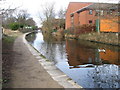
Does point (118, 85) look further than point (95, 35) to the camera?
No

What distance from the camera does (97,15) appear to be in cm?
2812

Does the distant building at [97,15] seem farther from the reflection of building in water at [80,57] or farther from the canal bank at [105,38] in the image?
the reflection of building in water at [80,57]

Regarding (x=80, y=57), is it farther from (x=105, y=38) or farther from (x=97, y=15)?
(x=97, y=15)

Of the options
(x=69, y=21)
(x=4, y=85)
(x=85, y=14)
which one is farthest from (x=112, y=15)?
(x=69, y=21)

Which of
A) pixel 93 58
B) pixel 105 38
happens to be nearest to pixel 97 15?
pixel 105 38

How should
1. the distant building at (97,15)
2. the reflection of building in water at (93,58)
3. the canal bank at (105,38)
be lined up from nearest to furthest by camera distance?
the reflection of building in water at (93,58), the distant building at (97,15), the canal bank at (105,38)

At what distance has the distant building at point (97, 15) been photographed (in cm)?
1946

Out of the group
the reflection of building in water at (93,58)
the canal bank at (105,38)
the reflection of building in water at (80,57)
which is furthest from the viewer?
the canal bank at (105,38)

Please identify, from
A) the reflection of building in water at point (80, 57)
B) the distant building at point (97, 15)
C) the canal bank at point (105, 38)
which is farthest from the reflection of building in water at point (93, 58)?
the canal bank at point (105, 38)

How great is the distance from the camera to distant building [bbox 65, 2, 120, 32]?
19.5 metres

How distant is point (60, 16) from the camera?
76562mm

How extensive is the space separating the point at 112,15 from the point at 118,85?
45.0 feet

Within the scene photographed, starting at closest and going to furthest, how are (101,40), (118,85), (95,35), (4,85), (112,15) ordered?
(4,85) → (118,85) → (112,15) → (101,40) → (95,35)

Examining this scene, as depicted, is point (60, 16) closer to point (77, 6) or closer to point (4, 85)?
point (77, 6)
